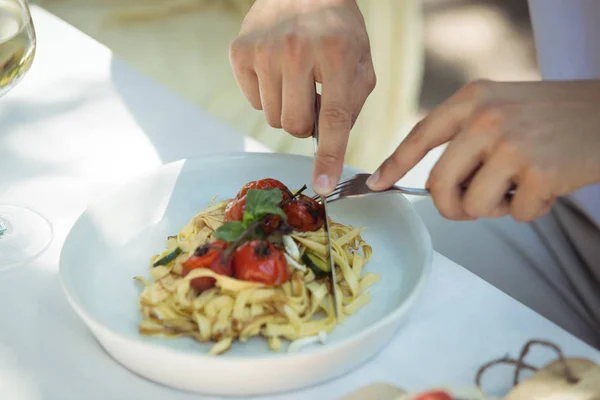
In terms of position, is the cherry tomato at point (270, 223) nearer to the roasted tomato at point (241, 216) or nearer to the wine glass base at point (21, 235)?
the roasted tomato at point (241, 216)

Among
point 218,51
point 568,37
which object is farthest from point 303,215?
point 218,51

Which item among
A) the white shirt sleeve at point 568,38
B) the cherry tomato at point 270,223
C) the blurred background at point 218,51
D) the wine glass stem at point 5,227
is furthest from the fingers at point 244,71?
the blurred background at point 218,51

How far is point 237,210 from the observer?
3.66ft

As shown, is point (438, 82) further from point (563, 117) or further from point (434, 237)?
point (563, 117)

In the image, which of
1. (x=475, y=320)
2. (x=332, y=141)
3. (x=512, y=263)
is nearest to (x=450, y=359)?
(x=475, y=320)

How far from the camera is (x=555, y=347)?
3.01 feet

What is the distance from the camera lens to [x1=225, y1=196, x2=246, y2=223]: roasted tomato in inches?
43.8

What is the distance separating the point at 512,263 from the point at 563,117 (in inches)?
17.3

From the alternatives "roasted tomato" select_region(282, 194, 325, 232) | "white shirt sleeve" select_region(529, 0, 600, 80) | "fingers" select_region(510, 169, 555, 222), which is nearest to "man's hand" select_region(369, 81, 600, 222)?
"fingers" select_region(510, 169, 555, 222)

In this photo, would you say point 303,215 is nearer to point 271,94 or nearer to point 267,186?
point 267,186

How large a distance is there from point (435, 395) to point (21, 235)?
A: 748 mm

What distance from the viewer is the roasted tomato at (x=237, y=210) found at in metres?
1.11

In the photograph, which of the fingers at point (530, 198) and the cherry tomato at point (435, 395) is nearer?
the cherry tomato at point (435, 395)

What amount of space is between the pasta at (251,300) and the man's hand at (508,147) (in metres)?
0.16
